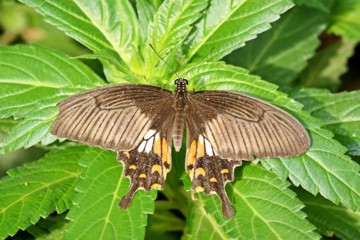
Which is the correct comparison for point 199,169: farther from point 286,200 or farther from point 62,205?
point 62,205

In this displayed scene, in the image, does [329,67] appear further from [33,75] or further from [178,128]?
[33,75]

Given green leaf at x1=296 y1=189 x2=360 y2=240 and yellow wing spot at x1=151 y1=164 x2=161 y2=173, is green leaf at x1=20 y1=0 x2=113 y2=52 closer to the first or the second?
yellow wing spot at x1=151 y1=164 x2=161 y2=173

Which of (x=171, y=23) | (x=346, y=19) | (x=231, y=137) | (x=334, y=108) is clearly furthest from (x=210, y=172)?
(x=346, y=19)

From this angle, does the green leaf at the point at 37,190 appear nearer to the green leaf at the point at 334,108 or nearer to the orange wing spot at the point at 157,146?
the orange wing spot at the point at 157,146

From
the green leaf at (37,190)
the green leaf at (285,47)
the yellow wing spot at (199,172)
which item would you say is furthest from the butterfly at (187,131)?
the green leaf at (285,47)

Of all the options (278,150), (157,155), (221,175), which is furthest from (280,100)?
(157,155)

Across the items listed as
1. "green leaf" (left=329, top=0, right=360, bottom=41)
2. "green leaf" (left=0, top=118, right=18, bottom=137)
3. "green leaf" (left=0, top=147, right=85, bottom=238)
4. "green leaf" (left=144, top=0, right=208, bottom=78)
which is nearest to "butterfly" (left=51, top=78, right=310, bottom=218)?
"green leaf" (left=144, top=0, right=208, bottom=78)
